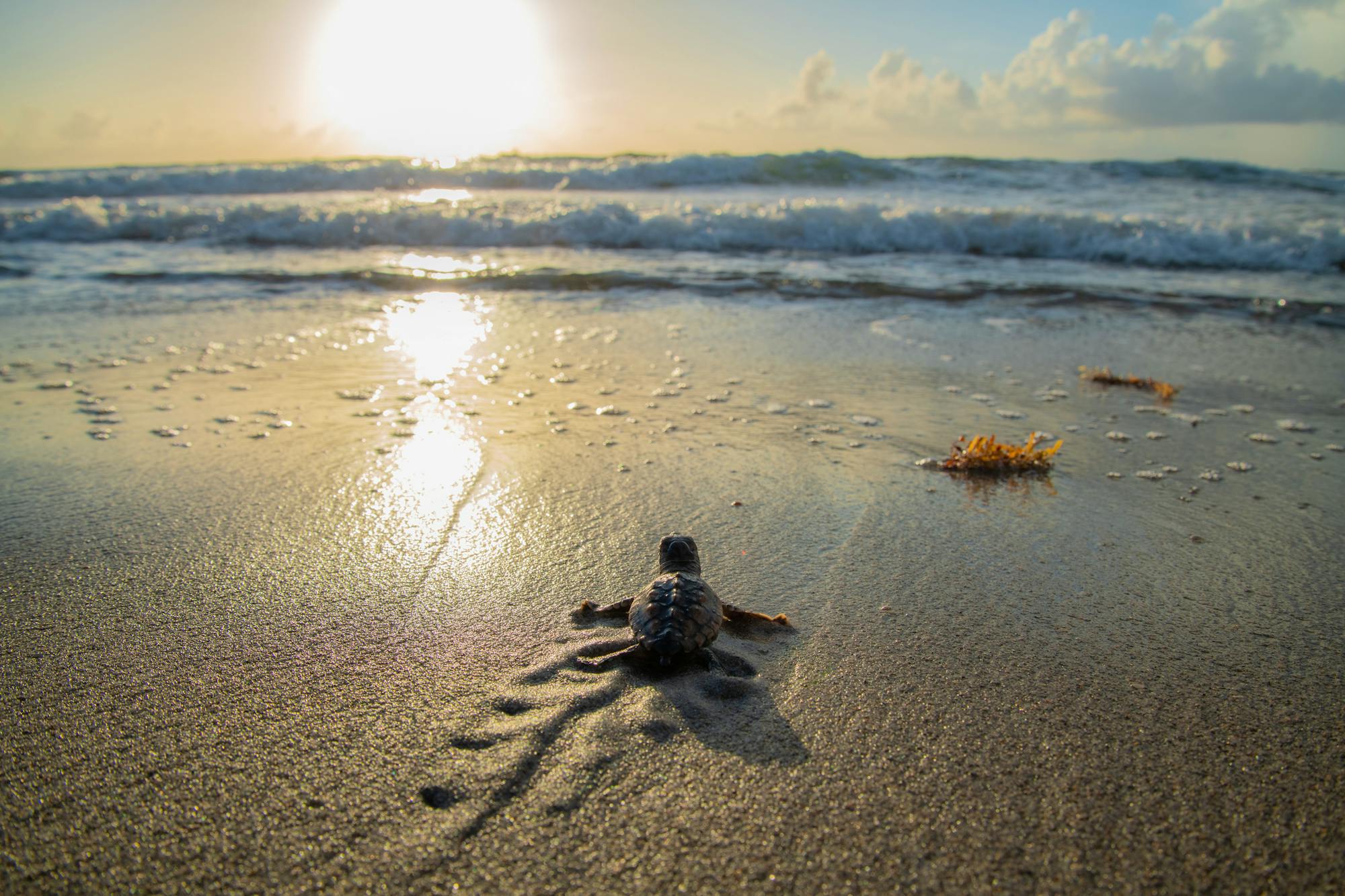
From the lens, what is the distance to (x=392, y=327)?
6.94 m

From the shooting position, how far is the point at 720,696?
2.07 m

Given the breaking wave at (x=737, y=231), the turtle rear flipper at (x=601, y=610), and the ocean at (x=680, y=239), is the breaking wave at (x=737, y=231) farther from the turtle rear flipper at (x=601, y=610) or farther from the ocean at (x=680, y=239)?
the turtle rear flipper at (x=601, y=610)

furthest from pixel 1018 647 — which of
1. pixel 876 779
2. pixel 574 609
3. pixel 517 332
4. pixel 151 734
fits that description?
pixel 517 332

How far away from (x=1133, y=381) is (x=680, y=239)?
8543 millimetres

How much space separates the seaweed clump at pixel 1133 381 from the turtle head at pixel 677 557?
416 centimetres

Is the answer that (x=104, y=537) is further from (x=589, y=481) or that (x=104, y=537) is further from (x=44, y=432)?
(x=589, y=481)

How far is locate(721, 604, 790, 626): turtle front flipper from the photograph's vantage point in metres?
2.39

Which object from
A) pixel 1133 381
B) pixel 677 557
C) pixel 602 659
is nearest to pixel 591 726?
pixel 602 659

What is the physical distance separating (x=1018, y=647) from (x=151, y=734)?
95.7 inches

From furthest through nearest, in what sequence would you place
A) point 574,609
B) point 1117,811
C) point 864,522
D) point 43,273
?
point 43,273 < point 864,522 < point 574,609 < point 1117,811

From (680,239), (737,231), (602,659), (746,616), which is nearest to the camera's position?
(602,659)

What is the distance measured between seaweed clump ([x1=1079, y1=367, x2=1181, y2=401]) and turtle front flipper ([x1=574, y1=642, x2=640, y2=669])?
15.1ft

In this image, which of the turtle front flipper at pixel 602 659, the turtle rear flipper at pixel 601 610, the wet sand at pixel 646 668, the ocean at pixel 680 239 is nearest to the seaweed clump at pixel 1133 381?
the wet sand at pixel 646 668

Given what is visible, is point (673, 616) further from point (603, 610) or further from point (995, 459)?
point (995, 459)
